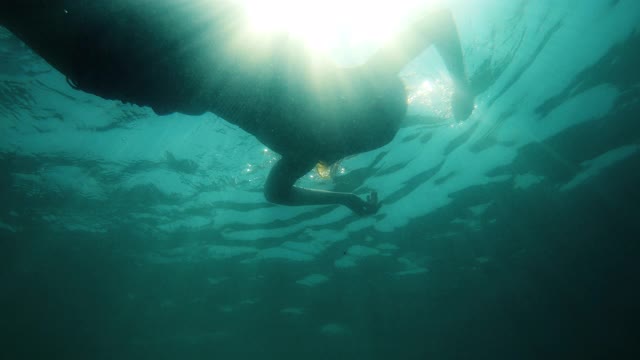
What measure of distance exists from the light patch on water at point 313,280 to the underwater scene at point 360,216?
0.89ft

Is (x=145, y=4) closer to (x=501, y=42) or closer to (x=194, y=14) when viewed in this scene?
(x=194, y=14)

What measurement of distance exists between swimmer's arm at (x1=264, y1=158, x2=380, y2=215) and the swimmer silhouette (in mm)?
34

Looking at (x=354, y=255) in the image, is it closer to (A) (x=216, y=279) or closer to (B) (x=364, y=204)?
(A) (x=216, y=279)

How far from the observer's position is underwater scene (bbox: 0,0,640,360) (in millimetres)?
8901

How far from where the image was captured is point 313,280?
21.4 metres

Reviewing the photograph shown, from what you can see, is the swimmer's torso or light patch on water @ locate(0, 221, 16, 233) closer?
the swimmer's torso

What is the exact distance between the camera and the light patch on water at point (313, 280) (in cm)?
2092

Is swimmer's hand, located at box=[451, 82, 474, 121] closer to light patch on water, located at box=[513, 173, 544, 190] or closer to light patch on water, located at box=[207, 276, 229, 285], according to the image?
light patch on water, located at box=[513, 173, 544, 190]

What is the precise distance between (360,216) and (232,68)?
452cm

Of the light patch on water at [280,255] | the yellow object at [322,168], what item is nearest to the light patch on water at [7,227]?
the light patch on water at [280,255]

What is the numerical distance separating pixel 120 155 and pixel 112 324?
77.4 feet

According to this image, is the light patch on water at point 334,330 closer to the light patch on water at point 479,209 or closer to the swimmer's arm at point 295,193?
the light patch on water at point 479,209

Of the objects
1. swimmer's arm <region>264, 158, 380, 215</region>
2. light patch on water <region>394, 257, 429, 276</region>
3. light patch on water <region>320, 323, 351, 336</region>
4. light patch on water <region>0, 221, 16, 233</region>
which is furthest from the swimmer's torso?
light patch on water <region>320, 323, 351, 336</region>

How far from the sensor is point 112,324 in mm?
28266
